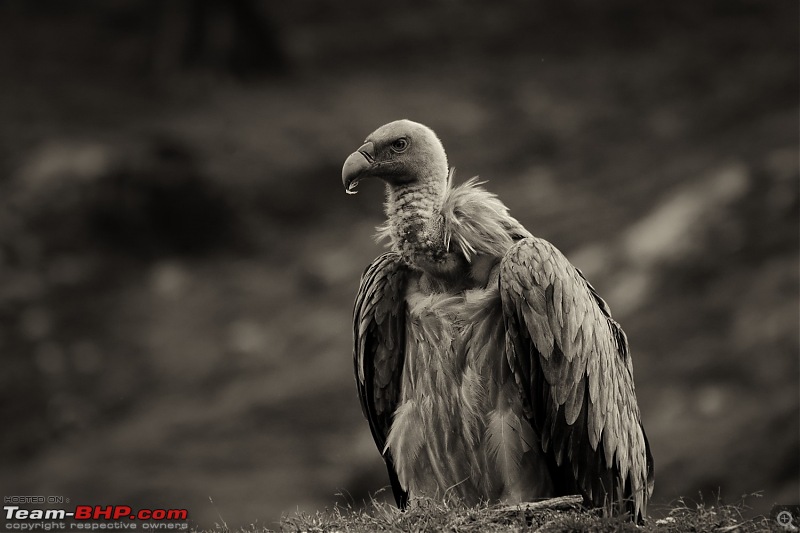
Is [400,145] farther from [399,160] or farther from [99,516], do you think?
[99,516]

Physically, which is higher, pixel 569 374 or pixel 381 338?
pixel 381 338

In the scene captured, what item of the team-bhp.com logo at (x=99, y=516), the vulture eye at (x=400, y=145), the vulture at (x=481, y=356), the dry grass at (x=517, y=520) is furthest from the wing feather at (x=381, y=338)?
the team-bhp.com logo at (x=99, y=516)

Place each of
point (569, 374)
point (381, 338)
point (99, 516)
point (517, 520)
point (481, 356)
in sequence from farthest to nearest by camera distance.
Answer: point (99, 516) < point (381, 338) < point (481, 356) < point (569, 374) < point (517, 520)

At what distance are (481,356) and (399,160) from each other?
129cm

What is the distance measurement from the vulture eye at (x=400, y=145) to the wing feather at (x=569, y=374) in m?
0.93

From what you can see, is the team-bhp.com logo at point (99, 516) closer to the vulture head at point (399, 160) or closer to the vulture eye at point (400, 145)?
the vulture head at point (399, 160)

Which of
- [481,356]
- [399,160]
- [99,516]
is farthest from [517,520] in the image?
[99,516]

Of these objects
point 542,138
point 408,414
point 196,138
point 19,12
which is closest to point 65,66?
point 19,12

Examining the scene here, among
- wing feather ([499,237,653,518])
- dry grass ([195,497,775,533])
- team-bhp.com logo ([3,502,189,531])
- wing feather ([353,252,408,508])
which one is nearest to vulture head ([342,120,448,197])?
wing feather ([353,252,408,508])

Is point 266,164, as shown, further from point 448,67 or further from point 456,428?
point 456,428

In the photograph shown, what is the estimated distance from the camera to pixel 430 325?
6668mm

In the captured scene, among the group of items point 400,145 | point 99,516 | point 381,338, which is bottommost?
point 99,516

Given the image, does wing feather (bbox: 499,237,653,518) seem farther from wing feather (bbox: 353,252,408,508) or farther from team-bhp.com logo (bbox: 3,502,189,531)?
team-bhp.com logo (bbox: 3,502,189,531)

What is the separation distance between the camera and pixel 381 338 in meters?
6.97
